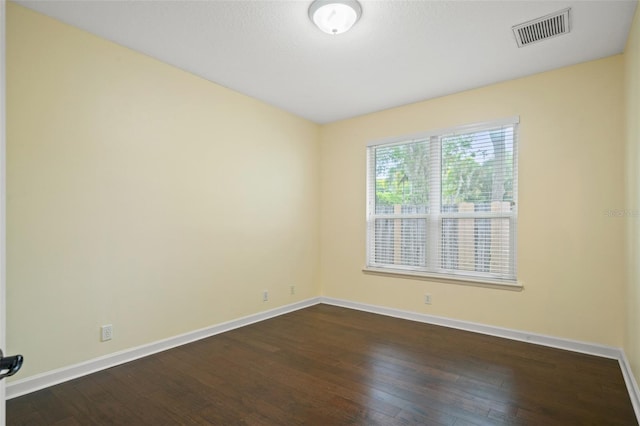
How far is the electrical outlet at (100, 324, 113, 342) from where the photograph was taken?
2.73 m

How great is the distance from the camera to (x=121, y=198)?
2869 millimetres

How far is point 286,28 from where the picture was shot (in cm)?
259

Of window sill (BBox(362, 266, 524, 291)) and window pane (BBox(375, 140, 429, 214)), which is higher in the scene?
window pane (BBox(375, 140, 429, 214))

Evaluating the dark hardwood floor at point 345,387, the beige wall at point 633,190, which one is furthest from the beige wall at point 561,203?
the dark hardwood floor at point 345,387

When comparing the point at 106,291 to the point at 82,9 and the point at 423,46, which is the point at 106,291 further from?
the point at 423,46

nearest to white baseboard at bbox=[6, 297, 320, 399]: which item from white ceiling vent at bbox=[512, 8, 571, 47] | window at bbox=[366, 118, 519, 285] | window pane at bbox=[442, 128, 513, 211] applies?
window at bbox=[366, 118, 519, 285]

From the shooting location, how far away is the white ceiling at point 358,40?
235 centimetres

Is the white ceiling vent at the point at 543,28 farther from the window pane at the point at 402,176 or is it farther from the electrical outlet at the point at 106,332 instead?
the electrical outlet at the point at 106,332

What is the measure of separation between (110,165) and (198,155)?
34.0 inches

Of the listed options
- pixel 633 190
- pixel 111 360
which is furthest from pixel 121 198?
pixel 633 190

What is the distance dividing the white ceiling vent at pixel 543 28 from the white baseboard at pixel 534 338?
268 centimetres

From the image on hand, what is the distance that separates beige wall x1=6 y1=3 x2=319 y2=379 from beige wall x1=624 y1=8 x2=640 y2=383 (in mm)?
3505

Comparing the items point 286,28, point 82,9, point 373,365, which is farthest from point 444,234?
point 82,9

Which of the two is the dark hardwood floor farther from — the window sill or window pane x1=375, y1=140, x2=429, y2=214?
window pane x1=375, y1=140, x2=429, y2=214
